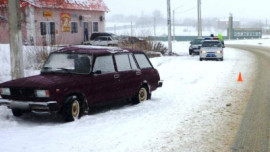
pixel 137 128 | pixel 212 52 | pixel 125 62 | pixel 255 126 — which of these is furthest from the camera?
pixel 212 52

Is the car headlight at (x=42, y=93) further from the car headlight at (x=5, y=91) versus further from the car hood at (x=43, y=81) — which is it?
the car headlight at (x=5, y=91)

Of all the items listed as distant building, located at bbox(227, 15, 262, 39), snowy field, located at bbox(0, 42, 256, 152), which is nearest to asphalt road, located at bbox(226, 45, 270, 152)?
snowy field, located at bbox(0, 42, 256, 152)

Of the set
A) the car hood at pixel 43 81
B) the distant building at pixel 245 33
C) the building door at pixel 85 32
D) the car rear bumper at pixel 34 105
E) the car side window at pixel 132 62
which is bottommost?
the car rear bumper at pixel 34 105

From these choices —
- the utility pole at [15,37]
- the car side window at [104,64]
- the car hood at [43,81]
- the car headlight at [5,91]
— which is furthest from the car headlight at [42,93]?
the utility pole at [15,37]

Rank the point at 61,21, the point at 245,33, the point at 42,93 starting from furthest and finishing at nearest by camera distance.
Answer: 1. the point at 245,33
2. the point at 61,21
3. the point at 42,93

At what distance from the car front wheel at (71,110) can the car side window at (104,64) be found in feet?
3.56

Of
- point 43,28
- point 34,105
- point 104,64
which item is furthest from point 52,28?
point 34,105

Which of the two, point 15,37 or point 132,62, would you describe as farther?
point 132,62

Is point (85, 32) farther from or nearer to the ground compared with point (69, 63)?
farther from the ground

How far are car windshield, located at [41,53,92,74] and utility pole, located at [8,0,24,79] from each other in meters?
1.50

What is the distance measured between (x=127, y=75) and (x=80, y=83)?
1.96 m

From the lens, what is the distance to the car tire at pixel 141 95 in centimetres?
1069

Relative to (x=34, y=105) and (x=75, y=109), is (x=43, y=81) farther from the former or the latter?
(x=75, y=109)

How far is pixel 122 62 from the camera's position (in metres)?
10.3
